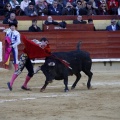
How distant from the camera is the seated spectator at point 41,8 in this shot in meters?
17.0

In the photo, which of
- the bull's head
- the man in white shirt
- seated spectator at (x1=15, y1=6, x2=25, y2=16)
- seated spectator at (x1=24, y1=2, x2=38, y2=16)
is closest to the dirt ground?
the bull's head

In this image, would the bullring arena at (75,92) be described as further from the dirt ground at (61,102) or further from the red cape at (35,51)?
the red cape at (35,51)

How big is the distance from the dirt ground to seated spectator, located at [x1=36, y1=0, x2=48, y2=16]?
11.6 feet

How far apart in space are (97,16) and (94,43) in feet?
2.51

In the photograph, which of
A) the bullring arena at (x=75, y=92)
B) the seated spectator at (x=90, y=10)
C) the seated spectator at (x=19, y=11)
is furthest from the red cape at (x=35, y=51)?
the seated spectator at (x=90, y=10)

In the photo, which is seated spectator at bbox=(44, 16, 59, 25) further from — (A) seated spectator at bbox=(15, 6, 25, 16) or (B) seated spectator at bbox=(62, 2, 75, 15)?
(A) seated spectator at bbox=(15, 6, 25, 16)

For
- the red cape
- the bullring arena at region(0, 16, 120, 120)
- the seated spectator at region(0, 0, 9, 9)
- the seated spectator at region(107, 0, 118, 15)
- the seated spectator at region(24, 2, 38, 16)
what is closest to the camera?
the bullring arena at region(0, 16, 120, 120)

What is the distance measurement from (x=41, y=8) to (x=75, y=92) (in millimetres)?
5956

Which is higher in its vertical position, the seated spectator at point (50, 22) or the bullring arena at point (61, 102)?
the seated spectator at point (50, 22)

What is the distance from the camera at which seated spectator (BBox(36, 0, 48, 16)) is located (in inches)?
671

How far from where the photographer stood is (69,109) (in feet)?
31.0

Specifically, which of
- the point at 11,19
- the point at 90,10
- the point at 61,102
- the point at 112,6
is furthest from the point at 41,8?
the point at 61,102

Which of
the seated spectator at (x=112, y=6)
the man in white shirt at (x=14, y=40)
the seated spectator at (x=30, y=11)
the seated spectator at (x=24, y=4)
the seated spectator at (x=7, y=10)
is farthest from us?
the seated spectator at (x=112, y=6)

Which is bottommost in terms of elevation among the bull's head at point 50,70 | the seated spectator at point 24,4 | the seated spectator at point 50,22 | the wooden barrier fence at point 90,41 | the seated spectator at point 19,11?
the wooden barrier fence at point 90,41
